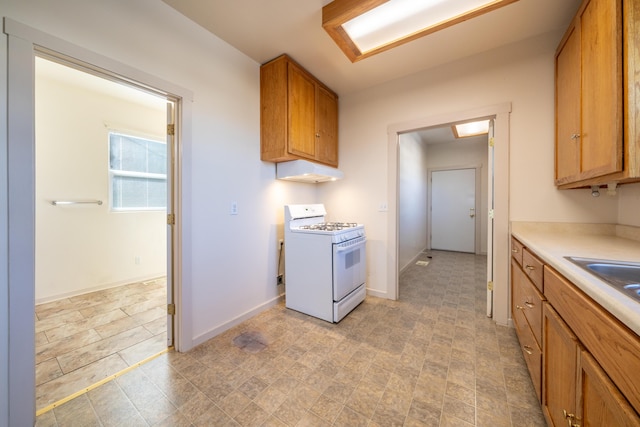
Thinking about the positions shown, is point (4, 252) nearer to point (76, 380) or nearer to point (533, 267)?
point (76, 380)

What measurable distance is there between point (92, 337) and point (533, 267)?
136 inches

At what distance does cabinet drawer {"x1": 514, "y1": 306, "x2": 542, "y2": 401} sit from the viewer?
1.21 metres

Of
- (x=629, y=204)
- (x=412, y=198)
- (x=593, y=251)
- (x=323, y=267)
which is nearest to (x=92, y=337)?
(x=323, y=267)

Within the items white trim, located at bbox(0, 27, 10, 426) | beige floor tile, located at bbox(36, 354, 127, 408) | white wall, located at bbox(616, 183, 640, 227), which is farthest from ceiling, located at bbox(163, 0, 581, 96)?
beige floor tile, located at bbox(36, 354, 127, 408)

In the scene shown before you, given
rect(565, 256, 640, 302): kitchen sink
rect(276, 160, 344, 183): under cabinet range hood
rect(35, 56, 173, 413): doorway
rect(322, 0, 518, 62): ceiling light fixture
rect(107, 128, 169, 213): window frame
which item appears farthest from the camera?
rect(107, 128, 169, 213): window frame

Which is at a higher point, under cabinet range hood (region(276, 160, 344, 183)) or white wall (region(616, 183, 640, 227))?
under cabinet range hood (region(276, 160, 344, 183))

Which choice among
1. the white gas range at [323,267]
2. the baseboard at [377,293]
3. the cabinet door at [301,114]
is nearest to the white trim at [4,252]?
the cabinet door at [301,114]

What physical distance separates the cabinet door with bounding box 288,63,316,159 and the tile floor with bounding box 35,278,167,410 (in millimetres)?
2207

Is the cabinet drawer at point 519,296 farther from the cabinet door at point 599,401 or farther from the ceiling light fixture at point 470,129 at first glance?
the ceiling light fixture at point 470,129

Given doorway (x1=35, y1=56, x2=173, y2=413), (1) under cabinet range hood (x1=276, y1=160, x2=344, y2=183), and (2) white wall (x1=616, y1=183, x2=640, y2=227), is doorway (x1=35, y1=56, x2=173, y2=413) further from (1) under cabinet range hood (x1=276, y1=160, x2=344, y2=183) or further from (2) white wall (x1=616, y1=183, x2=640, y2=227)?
(2) white wall (x1=616, y1=183, x2=640, y2=227)

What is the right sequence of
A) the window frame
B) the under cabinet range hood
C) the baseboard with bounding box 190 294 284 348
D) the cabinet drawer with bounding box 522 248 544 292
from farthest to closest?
the window frame, the under cabinet range hood, the baseboard with bounding box 190 294 284 348, the cabinet drawer with bounding box 522 248 544 292

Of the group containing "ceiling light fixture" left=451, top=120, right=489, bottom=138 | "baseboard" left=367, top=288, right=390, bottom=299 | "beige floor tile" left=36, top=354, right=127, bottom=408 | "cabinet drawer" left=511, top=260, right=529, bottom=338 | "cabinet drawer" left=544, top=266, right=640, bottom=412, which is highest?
"ceiling light fixture" left=451, top=120, right=489, bottom=138

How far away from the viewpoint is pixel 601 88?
48.6 inches

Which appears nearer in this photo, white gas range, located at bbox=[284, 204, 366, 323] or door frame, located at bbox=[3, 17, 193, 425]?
door frame, located at bbox=[3, 17, 193, 425]
